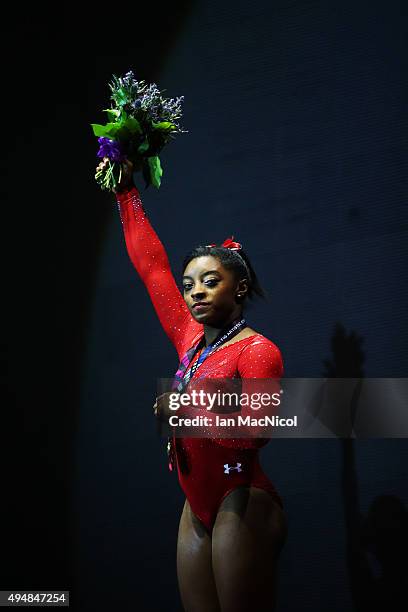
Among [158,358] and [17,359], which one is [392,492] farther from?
[17,359]

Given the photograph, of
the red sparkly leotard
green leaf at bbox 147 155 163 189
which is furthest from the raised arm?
the red sparkly leotard

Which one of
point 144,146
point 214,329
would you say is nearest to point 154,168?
point 144,146

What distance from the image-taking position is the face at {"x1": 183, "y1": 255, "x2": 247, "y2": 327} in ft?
7.46

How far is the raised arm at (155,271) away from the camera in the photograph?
101 inches

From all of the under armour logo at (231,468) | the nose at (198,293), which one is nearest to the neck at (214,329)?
the nose at (198,293)

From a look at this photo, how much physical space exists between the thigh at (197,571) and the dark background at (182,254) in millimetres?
747

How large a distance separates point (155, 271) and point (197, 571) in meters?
0.91

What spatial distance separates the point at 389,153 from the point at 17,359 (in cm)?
174

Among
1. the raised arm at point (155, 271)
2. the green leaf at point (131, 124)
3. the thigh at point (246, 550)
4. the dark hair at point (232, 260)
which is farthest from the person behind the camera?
the raised arm at point (155, 271)

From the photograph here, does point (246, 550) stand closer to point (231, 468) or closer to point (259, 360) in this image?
point (231, 468)

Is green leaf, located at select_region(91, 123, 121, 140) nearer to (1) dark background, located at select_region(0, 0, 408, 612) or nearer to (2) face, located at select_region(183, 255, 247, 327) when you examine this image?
(2) face, located at select_region(183, 255, 247, 327)

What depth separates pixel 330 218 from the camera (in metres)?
2.89

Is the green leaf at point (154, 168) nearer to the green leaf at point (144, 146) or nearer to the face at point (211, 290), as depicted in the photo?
the green leaf at point (144, 146)

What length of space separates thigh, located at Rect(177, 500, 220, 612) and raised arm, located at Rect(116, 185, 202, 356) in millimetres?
580
